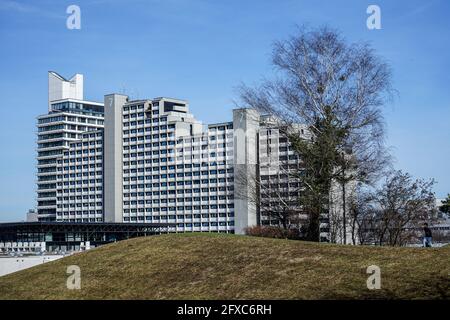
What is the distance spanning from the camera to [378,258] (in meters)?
22.0

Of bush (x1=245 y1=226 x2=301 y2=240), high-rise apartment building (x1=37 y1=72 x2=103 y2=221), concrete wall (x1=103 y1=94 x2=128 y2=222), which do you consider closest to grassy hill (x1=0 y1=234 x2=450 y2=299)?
bush (x1=245 y1=226 x2=301 y2=240)

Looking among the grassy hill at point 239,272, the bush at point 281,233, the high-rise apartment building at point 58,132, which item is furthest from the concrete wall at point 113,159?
the grassy hill at point 239,272

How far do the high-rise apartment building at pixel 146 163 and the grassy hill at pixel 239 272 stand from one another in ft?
371

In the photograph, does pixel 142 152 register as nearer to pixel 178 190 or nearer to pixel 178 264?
pixel 178 190

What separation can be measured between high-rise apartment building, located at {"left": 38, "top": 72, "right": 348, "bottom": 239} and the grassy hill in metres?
113

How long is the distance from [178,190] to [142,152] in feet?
54.3

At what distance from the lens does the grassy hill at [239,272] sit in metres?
19.3

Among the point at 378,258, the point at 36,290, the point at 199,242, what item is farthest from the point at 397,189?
the point at 36,290

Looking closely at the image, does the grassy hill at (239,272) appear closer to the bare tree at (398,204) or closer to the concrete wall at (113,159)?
the bare tree at (398,204)

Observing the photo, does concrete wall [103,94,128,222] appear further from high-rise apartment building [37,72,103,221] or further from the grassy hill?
the grassy hill

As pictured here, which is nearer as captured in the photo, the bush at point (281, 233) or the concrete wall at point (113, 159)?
the bush at point (281, 233)

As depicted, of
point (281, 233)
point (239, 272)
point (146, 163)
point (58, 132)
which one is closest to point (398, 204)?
point (281, 233)

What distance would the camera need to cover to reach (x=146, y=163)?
584 ft

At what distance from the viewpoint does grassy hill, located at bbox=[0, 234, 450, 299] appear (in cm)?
1933
